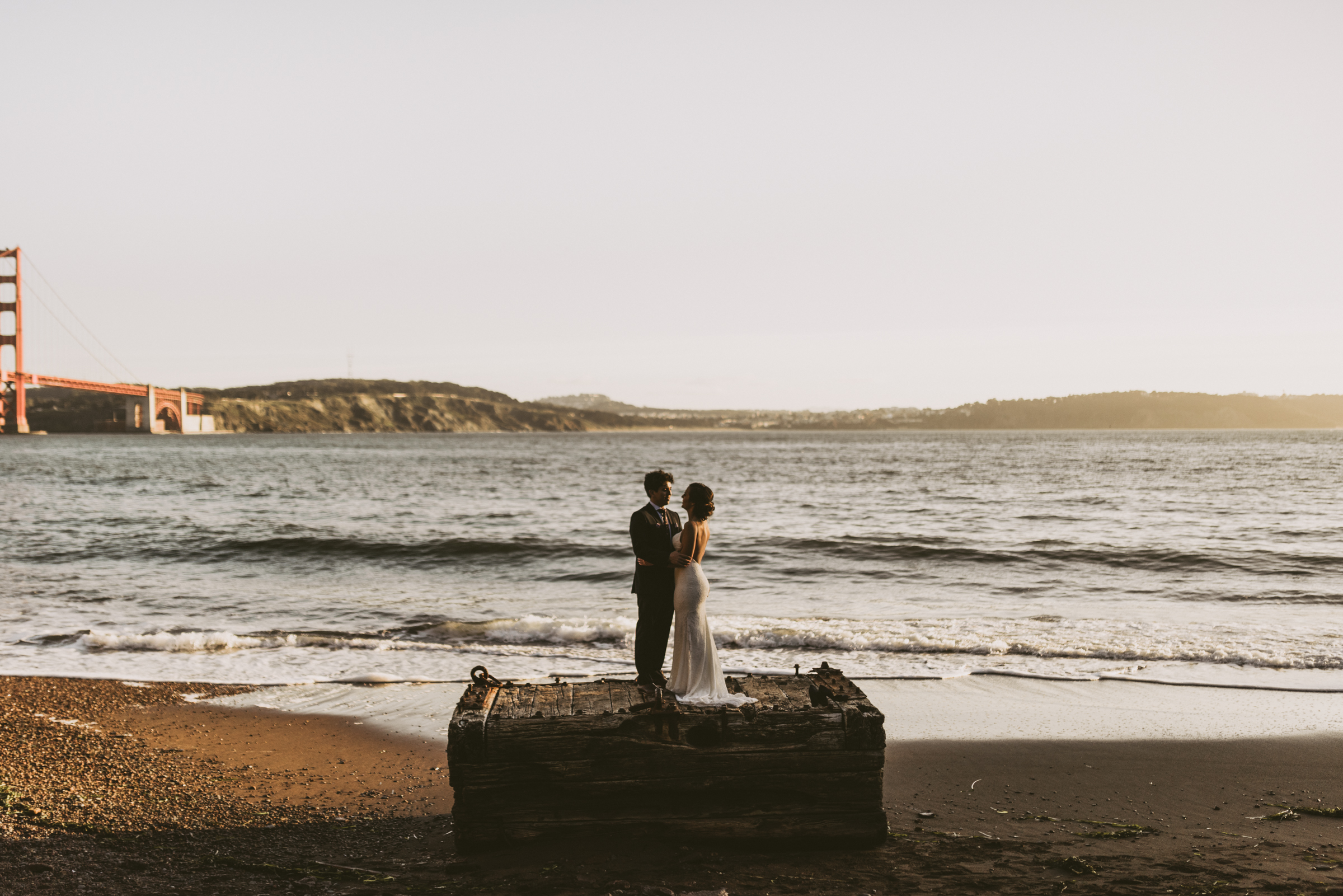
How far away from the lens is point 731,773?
14.3 feet

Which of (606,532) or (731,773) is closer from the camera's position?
(731,773)

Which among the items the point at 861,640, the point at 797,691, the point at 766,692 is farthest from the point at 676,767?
the point at 861,640

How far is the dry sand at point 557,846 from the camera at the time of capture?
412 centimetres

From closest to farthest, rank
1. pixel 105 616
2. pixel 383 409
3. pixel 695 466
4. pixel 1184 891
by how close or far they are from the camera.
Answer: pixel 1184 891
pixel 105 616
pixel 695 466
pixel 383 409

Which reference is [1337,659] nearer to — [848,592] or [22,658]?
[848,592]

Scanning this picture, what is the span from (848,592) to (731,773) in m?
10.9

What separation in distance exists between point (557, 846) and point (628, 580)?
39.0 ft

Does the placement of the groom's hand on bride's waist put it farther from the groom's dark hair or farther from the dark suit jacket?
the groom's dark hair

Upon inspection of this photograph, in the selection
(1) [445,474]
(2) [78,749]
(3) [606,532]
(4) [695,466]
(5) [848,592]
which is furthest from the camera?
(4) [695,466]

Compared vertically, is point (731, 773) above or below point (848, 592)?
above

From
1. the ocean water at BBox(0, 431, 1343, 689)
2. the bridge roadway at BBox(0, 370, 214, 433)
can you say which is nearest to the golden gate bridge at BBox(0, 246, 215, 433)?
the bridge roadway at BBox(0, 370, 214, 433)

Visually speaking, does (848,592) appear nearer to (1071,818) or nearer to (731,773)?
(1071,818)

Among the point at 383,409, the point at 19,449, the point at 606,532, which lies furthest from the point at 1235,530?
the point at 383,409

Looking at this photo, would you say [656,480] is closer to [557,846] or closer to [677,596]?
[677,596]
